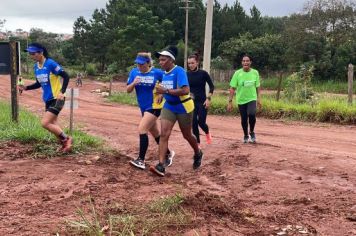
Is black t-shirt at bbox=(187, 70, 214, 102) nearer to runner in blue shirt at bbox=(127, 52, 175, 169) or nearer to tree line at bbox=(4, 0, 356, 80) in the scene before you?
runner in blue shirt at bbox=(127, 52, 175, 169)

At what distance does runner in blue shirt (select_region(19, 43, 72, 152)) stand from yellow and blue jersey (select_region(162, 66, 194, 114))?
191cm

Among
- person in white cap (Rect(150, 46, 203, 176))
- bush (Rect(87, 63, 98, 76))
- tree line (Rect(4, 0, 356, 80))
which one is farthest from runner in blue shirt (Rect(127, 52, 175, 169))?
bush (Rect(87, 63, 98, 76))

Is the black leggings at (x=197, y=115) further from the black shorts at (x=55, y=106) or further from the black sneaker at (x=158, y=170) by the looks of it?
the black shorts at (x=55, y=106)

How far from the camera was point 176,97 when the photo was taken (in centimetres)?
720

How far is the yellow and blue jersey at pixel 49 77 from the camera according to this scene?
26.8 ft

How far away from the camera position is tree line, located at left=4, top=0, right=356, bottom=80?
40.2 meters

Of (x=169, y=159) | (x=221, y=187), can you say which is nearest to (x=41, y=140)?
(x=169, y=159)

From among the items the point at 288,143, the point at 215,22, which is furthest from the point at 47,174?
A: the point at 215,22

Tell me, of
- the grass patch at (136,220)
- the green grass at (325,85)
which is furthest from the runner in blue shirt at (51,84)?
the green grass at (325,85)

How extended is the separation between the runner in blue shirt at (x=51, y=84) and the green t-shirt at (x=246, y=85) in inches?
128

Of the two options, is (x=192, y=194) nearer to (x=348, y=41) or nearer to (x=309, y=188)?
(x=309, y=188)

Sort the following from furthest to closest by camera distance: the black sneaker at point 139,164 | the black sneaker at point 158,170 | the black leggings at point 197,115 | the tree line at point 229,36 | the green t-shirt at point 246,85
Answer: the tree line at point 229,36 → the green t-shirt at point 246,85 → the black leggings at point 197,115 → the black sneaker at point 139,164 → the black sneaker at point 158,170

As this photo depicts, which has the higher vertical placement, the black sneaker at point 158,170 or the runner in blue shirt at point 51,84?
the runner in blue shirt at point 51,84

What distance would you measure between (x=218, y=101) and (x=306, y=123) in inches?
165
